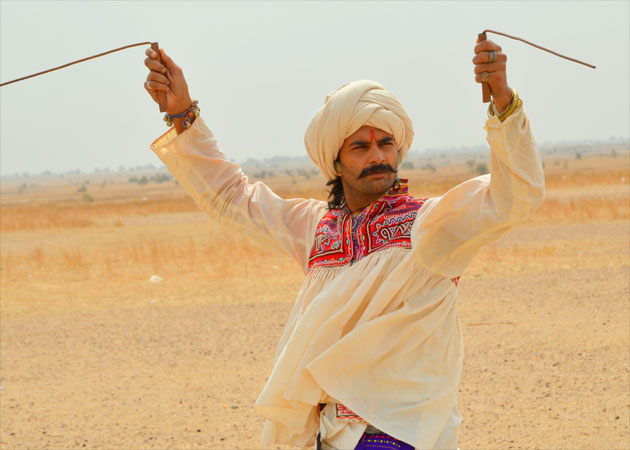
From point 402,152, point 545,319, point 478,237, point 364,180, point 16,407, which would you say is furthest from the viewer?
point 545,319

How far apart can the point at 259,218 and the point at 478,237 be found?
1043 mm

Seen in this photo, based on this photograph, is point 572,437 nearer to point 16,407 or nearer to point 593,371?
point 593,371

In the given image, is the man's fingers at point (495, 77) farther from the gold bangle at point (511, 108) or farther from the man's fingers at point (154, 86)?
the man's fingers at point (154, 86)

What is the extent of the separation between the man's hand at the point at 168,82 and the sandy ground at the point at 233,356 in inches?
140

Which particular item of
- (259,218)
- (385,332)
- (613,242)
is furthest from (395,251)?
(613,242)

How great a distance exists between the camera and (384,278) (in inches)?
104

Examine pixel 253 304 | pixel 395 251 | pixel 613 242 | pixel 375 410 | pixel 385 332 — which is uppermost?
pixel 395 251

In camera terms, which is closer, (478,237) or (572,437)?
(478,237)

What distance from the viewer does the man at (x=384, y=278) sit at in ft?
7.71

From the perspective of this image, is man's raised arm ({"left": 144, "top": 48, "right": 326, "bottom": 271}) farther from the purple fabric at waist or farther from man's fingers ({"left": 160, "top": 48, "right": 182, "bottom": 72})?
the purple fabric at waist

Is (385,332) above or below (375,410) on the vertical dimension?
above

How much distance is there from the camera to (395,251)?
8.74 ft

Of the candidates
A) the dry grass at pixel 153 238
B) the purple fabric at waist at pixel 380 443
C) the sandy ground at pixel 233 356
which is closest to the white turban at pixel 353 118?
the purple fabric at waist at pixel 380 443

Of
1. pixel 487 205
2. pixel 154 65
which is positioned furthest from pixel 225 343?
pixel 487 205
